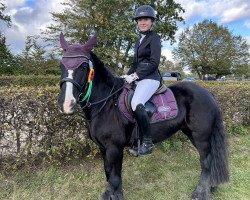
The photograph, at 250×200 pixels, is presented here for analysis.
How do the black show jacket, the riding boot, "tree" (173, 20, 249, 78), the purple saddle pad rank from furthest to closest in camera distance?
"tree" (173, 20, 249, 78)
the purple saddle pad
the black show jacket
the riding boot

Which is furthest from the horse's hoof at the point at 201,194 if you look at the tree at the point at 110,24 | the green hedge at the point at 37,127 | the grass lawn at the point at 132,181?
the tree at the point at 110,24

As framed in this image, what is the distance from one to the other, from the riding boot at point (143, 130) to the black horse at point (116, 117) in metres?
0.18

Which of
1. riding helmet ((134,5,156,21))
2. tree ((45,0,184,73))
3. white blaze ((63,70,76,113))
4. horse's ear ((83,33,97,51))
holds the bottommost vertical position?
white blaze ((63,70,76,113))

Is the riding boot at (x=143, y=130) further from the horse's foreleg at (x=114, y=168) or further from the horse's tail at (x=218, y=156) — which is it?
the horse's tail at (x=218, y=156)

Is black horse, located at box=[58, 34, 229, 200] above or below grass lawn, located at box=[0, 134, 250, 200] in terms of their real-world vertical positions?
above

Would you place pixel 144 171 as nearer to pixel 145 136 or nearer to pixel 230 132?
pixel 145 136

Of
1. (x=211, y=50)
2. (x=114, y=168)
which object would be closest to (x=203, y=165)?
(x=114, y=168)

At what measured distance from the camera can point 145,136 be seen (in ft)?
12.3

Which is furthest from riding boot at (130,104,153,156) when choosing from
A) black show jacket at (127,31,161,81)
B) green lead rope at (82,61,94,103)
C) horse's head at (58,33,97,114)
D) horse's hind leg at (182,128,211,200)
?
horse's hind leg at (182,128,211,200)

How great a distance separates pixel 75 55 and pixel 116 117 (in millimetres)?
1042

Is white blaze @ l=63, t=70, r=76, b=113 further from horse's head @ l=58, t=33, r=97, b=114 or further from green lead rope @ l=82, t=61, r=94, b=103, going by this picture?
green lead rope @ l=82, t=61, r=94, b=103

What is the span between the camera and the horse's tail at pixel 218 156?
442 cm

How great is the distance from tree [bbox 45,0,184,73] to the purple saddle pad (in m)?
20.5

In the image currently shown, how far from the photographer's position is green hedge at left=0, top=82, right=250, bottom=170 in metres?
4.44
